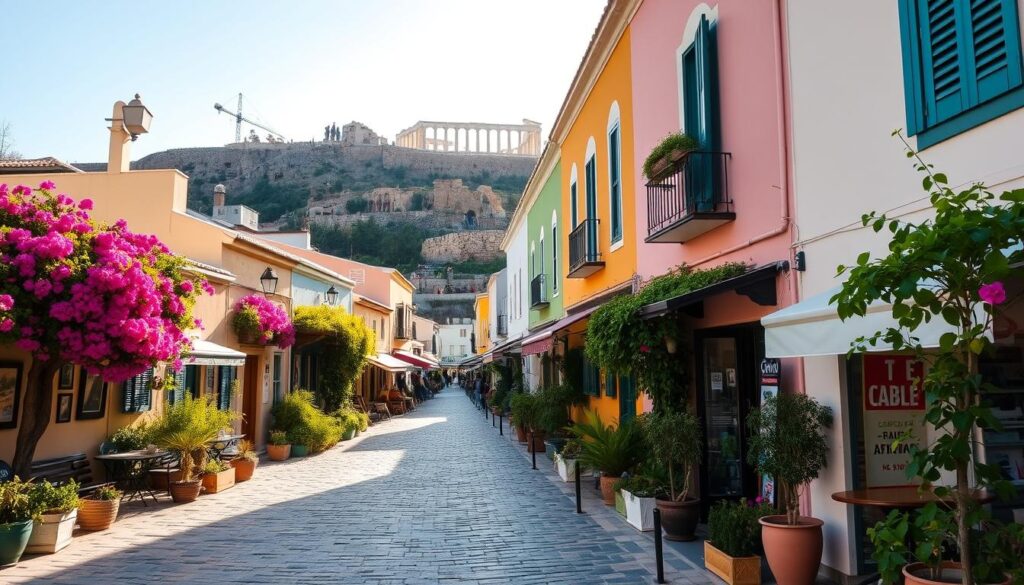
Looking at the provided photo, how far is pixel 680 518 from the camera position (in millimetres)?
7688

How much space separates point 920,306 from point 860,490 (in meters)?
2.93

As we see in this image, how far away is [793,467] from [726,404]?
283 cm

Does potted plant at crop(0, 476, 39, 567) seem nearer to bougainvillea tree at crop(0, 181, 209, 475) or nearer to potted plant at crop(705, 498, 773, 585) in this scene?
bougainvillea tree at crop(0, 181, 209, 475)

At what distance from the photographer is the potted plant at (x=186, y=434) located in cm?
1064

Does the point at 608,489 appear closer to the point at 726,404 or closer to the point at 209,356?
the point at 726,404

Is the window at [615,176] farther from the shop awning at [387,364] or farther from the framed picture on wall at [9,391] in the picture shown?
the shop awning at [387,364]

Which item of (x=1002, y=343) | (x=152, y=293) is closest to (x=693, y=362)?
(x=1002, y=343)

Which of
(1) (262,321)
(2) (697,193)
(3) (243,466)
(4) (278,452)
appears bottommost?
(4) (278,452)

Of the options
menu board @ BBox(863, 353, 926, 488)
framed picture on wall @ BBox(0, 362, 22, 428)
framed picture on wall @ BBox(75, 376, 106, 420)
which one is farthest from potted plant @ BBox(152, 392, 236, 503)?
menu board @ BBox(863, 353, 926, 488)

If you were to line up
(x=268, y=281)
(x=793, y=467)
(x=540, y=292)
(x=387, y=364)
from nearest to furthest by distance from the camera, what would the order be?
1. (x=793, y=467)
2. (x=268, y=281)
3. (x=540, y=292)
4. (x=387, y=364)

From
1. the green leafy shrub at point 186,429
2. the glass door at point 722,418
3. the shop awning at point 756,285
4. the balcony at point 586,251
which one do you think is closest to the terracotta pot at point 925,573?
the shop awning at point 756,285

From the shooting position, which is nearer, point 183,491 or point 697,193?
point 697,193

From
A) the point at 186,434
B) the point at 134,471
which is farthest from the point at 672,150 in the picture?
the point at 134,471

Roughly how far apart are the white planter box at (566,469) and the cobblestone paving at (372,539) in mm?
316
